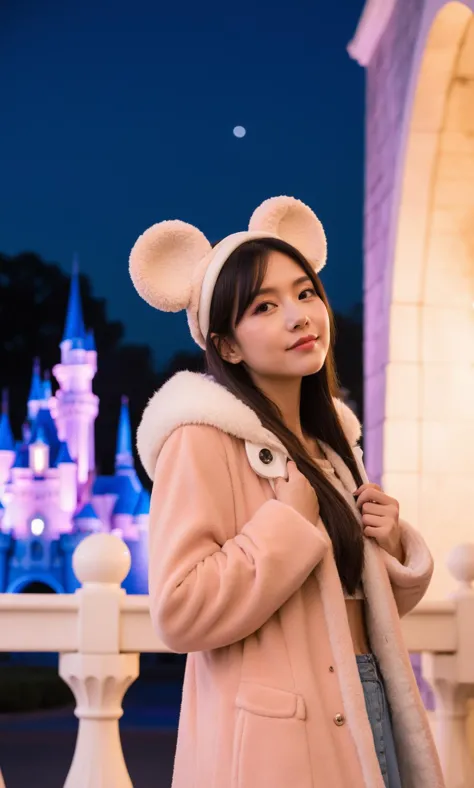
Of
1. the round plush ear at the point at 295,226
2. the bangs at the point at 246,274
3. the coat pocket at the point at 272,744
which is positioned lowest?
the coat pocket at the point at 272,744

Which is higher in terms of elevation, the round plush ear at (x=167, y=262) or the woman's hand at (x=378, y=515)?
the round plush ear at (x=167, y=262)

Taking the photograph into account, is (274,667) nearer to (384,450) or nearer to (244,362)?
(244,362)

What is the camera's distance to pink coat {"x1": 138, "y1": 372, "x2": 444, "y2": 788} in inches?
47.8

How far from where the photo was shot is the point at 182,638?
1.23 m

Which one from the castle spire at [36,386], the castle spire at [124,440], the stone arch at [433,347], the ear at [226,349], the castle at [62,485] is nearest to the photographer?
the ear at [226,349]

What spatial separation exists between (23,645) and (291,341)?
39.6 inches

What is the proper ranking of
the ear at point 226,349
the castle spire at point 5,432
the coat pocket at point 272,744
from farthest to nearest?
the castle spire at point 5,432, the ear at point 226,349, the coat pocket at point 272,744

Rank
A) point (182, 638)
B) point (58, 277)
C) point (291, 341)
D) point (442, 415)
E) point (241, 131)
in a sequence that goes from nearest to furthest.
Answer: point (182, 638)
point (291, 341)
point (442, 415)
point (241, 131)
point (58, 277)

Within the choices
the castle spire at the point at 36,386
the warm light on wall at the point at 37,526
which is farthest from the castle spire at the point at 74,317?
the warm light on wall at the point at 37,526

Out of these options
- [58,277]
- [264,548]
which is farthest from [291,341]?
[58,277]

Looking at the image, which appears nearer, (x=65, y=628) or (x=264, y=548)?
(x=264, y=548)

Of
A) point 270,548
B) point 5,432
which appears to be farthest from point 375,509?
point 5,432

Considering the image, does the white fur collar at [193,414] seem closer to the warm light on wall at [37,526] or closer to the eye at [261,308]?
the eye at [261,308]

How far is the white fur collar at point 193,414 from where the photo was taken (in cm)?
134
